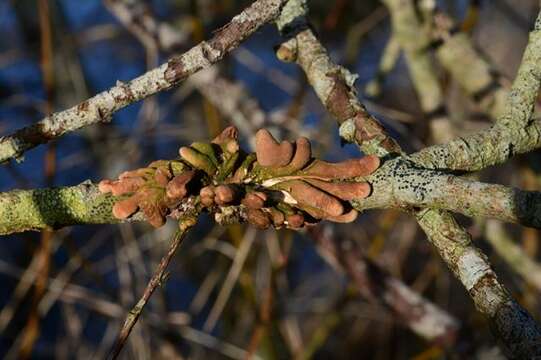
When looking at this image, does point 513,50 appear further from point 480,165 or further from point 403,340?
point 480,165

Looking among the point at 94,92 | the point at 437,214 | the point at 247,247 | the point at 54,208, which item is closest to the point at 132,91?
the point at 54,208

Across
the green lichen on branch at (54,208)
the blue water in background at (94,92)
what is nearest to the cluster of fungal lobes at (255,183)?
the green lichen on branch at (54,208)

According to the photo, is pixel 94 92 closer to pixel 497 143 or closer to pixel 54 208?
pixel 54 208

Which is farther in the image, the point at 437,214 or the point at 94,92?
the point at 94,92

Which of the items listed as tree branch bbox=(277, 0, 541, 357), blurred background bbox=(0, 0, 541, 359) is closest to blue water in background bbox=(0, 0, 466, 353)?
blurred background bbox=(0, 0, 541, 359)

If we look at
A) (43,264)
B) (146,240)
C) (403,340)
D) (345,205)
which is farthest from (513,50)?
(345,205)
